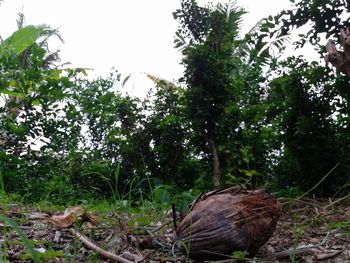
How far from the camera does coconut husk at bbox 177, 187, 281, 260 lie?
156 cm

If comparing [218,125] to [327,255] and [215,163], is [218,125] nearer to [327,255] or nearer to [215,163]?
[215,163]

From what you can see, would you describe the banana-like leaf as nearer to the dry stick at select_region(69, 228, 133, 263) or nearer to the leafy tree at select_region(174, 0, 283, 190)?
the leafy tree at select_region(174, 0, 283, 190)

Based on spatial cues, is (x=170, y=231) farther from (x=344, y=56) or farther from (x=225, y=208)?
(x=344, y=56)

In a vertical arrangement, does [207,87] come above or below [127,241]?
above

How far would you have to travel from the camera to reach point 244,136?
575 centimetres

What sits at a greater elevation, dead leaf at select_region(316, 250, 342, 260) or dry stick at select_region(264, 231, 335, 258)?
dry stick at select_region(264, 231, 335, 258)

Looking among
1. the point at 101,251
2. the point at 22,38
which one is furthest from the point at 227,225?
the point at 22,38

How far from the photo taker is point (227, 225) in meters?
1.57

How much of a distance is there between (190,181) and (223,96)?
207 centimetres

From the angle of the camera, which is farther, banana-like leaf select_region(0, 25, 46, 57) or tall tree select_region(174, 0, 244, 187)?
banana-like leaf select_region(0, 25, 46, 57)

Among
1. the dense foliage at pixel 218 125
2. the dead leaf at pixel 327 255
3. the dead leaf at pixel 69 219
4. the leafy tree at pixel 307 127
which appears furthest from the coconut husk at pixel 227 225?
the leafy tree at pixel 307 127

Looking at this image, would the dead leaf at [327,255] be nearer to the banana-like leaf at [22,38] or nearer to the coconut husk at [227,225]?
the coconut husk at [227,225]

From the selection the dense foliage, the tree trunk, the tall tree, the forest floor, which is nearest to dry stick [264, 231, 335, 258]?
the forest floor

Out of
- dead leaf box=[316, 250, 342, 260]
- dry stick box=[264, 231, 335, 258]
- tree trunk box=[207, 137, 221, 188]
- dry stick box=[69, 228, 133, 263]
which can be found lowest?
dead leaf box=[316, 250, 342, 260]
